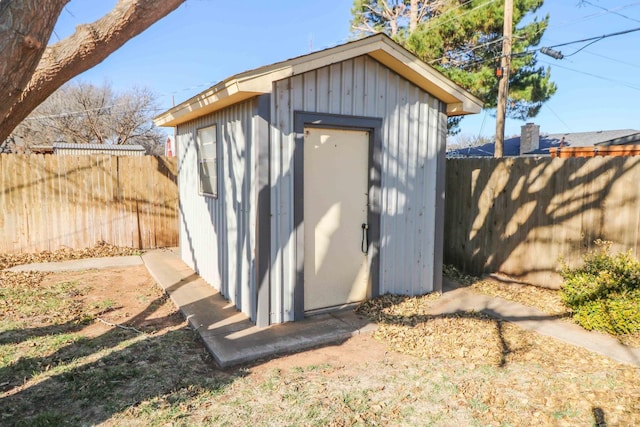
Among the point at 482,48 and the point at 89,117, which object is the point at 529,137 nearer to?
the point at 482,48

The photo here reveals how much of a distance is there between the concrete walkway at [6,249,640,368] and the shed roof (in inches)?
99.8

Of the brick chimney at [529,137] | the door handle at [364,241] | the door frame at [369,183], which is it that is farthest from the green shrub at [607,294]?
the brick chimney at [529,137]

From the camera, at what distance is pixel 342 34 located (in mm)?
18453

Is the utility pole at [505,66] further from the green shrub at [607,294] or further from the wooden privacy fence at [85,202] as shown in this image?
the wooden privacy fence at [85,202]

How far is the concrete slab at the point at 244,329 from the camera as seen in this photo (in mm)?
4055

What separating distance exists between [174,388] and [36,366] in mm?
1405

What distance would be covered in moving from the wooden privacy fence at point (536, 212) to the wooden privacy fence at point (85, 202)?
610 centimetres

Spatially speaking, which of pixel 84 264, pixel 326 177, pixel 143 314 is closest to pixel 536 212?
pixel 326 177

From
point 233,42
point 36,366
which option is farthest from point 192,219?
point 233,42

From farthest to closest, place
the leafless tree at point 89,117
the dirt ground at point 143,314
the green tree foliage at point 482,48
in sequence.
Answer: the leafless tree at point 89,117 → the green tree foliage at point 482,48 → the dirt ground at point 143,314

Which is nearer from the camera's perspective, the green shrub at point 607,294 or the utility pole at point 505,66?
the green shrub at point 607,294

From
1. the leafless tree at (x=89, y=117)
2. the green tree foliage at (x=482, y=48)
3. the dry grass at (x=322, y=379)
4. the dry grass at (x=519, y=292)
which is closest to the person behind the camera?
the dry grass at (x=322, y=379)

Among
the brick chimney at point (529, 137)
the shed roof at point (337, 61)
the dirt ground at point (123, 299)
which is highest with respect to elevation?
the brick chimney at point (529, 137)

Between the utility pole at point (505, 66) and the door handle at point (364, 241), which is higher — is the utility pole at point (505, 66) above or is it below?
above
